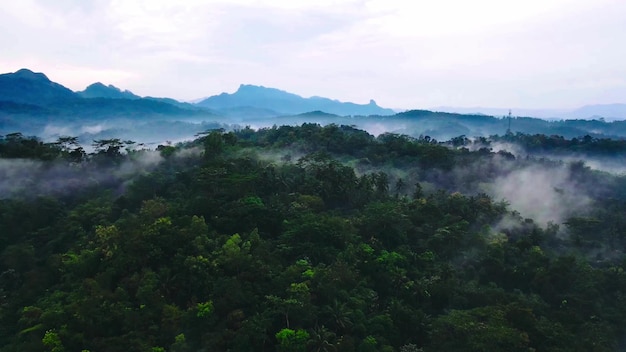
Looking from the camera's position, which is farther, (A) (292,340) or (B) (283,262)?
(B) (283,262)

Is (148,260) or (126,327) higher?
(148,260)

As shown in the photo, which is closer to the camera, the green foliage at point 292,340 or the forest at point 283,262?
the green foliage at point 292,340

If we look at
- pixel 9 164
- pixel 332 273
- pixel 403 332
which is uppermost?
pixel 9 164

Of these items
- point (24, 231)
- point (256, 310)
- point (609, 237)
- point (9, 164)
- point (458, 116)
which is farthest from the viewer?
point (458, 116)

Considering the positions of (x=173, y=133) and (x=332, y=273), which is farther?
(x=173, y=133)

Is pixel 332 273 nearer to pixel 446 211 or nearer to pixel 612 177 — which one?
pixel 446 211

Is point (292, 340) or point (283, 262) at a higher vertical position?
point (283, 262)

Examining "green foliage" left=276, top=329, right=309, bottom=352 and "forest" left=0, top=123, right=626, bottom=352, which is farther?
"forest" left=0, top=123, right=626, bottom=352

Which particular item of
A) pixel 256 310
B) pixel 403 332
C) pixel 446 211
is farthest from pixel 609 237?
pixel 256 310
